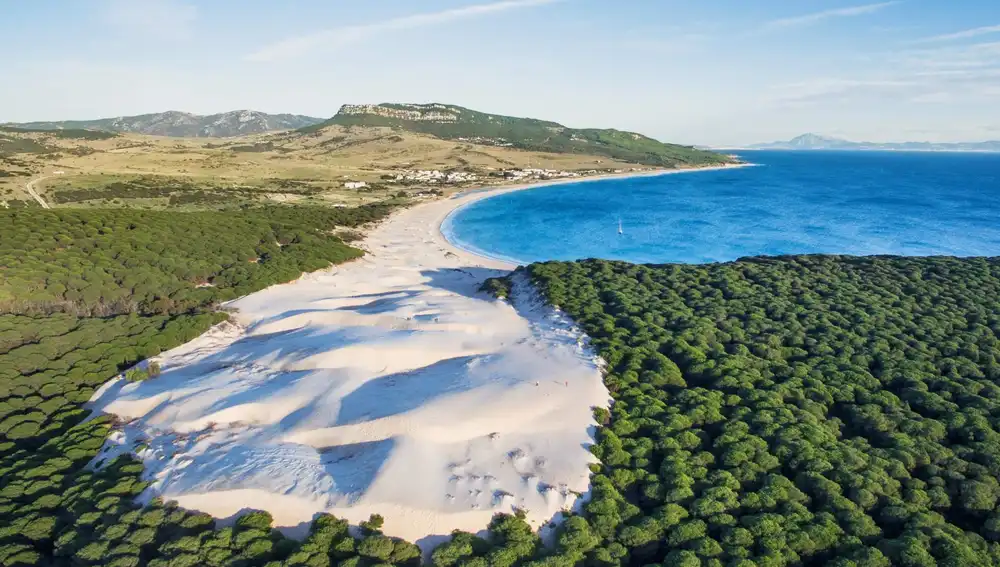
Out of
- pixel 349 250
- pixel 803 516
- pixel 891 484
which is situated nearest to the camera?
pixel 803 516

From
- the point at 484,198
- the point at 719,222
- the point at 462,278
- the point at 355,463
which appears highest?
the point at 484,198

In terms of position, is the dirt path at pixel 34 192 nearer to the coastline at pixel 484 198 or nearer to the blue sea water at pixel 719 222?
the coastline at pixel 484 198

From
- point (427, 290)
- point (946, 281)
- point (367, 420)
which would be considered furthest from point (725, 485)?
point (946, 281)

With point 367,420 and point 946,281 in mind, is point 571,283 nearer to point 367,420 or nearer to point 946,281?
point 367,420

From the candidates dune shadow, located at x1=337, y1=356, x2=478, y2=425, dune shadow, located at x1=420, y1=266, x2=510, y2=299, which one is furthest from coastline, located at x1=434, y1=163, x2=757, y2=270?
dune shadow, located at x1=337, y1=356, x2=478, y2=425

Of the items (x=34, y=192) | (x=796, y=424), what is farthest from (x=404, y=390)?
(x=34, y=192)

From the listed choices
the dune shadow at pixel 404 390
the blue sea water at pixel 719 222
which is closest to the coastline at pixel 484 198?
the blue sea water at pixel 719 222

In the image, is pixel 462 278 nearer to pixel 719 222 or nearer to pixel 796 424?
pixel 796 424

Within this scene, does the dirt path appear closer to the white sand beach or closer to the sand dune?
the white sand beach
